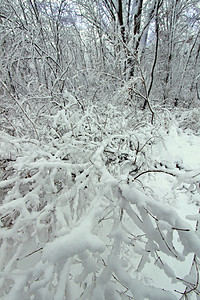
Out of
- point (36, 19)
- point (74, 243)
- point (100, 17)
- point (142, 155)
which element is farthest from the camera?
point (100, 17)

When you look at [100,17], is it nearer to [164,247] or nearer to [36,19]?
[36,19]

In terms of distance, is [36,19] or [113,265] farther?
[36,19]

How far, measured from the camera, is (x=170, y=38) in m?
5.58

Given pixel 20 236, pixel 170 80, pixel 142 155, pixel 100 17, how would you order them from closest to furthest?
pixel 20 236, pixel 142 155, pixel 100 17, pixel 170 80

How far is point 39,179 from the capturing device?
112cm

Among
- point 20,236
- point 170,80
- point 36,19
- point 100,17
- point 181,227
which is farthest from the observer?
point 170,80

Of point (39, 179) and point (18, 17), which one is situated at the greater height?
point (18, 17)

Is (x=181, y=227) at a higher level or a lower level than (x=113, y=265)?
higher

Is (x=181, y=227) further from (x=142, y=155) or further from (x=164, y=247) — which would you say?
(x=142, y=155)

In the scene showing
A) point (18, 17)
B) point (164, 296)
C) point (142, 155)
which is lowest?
point (142, 155)

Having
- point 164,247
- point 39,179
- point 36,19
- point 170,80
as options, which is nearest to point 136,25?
point 170,80

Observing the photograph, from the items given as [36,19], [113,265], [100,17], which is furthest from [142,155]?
[100,17]

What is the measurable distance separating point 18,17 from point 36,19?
3.25 feet

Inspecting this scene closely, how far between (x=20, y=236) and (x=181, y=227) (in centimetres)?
101
